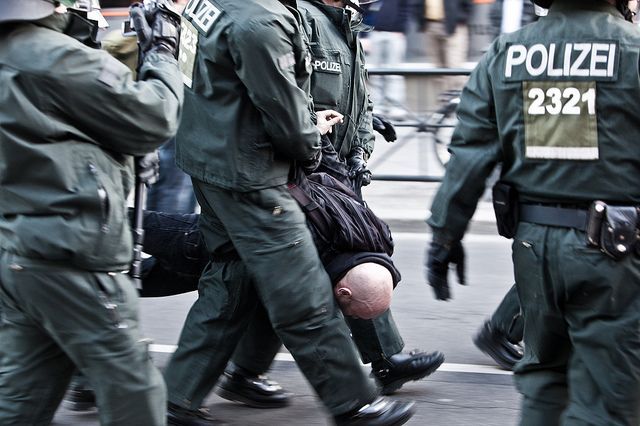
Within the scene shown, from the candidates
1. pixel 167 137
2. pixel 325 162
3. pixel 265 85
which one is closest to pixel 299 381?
pixel 325 162

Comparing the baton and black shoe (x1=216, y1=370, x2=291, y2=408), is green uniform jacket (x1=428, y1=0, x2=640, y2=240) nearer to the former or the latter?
the baton

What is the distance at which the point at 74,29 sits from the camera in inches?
133

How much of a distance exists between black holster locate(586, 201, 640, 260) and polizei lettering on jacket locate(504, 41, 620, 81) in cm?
39

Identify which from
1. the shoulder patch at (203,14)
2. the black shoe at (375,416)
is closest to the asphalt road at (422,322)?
the black shoe at (375,416)

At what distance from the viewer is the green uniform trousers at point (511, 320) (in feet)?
17.0

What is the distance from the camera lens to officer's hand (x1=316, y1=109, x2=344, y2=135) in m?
4.48

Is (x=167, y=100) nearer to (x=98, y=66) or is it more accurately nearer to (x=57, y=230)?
(x=98, y=66)

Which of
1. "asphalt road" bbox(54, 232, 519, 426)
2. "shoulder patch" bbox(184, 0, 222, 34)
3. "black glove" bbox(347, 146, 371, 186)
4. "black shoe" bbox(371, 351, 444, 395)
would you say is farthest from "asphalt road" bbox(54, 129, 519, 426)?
"shoulder patch" bbox(184, 0, 222, 34)

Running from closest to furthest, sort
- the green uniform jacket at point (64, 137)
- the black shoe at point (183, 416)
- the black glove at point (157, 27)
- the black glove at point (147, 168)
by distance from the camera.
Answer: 1. the green uniform jacket at point (64, 137)
2. the black glove at point (157, 27)
3. the black glove at point (147, 168)
4. the black shoe at point (183, 416)

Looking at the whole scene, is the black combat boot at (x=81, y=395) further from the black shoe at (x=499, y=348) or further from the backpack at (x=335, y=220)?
the black shoe at (x=499, y=348)

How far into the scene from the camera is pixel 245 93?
13.5 ft

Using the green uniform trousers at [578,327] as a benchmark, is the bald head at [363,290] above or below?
below

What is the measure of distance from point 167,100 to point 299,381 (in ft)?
7.00

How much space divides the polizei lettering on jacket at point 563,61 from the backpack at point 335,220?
3.40 ft
